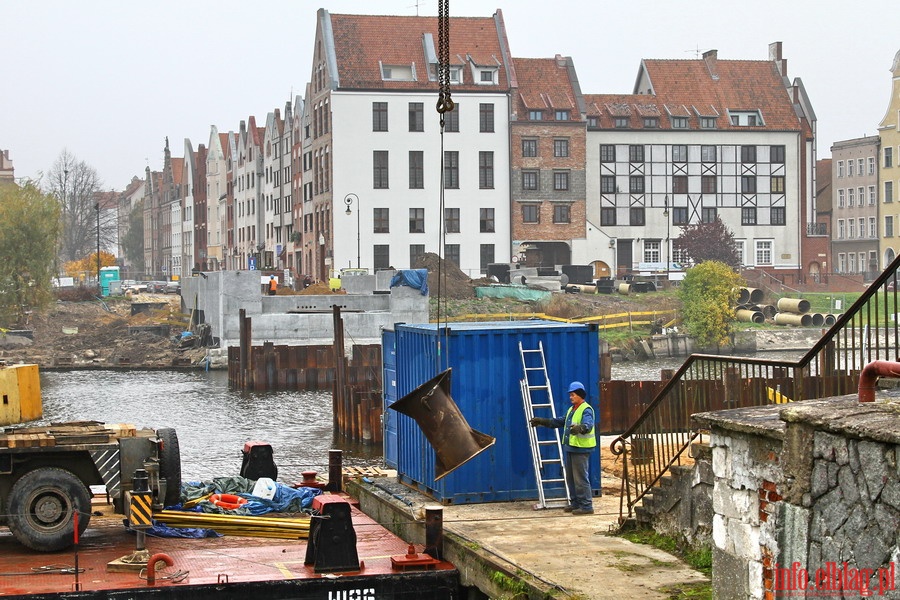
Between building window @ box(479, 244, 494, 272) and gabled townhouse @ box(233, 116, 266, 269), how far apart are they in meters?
27.5

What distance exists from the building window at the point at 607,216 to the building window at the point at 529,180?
236 inches

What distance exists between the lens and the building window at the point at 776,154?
88.6m

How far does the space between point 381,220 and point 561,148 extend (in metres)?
14.2

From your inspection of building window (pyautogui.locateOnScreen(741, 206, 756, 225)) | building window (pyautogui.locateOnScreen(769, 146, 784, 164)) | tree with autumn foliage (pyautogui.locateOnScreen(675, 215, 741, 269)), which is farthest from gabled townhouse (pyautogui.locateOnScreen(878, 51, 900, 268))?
tree with autumn foliage (pyautogui.locateOnScreen(675, 215, 741, 269))

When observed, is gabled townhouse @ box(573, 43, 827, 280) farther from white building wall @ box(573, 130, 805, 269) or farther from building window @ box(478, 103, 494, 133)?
building window @ box(478, 103, 494, 133)

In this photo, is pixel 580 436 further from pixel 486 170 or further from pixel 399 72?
pixel 399 72

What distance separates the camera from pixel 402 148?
81.9m

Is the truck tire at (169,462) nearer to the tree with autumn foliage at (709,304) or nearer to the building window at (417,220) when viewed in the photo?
the tree with autumn foliage at (709,304)

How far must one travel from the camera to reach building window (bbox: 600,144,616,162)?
87.7 metres

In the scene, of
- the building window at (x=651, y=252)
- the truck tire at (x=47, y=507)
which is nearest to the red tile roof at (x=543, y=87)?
the building window at (x=651, y=252)

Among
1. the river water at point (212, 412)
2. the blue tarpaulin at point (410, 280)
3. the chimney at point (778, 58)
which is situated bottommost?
the river water at point (212, 412)

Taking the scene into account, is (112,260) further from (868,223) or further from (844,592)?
(844,592)

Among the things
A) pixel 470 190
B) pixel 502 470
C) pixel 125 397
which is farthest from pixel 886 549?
pixel 470 190

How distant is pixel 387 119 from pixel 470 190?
24.5 feet
